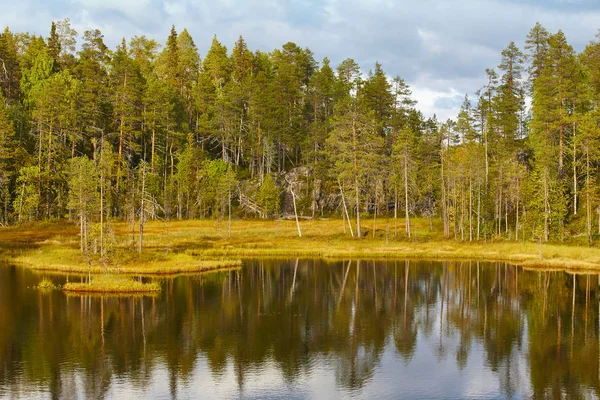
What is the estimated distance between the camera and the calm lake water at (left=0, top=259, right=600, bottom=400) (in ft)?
79.2

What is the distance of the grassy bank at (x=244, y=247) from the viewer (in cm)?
5731

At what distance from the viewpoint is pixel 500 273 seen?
57.2 m

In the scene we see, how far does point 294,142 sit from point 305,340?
273 feet

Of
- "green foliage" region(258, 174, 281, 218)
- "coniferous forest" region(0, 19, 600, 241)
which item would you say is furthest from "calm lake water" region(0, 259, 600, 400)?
"green foliage" region(258, 174, 281, 218)

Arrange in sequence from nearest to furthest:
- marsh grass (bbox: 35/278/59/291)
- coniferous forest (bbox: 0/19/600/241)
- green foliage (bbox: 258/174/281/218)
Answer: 1. marsh grass (bbox: 35/278/59/291)
2. coniferous forest (bbox: 0/19/600/241)
3. green foliage (bbox: 258/174/281/218)

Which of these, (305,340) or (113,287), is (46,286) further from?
(305,340)

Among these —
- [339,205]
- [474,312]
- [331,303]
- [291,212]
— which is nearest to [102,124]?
[291,212]

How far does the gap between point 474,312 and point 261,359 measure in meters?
18.7

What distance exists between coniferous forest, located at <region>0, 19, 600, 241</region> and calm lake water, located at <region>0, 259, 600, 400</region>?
24.0 metres

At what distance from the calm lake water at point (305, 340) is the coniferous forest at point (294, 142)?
2396 cm

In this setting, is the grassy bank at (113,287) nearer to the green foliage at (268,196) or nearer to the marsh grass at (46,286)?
the marsh grass at (46,286)

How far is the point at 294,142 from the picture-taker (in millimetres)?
112312

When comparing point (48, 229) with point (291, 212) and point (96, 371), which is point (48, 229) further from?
point (96, 371)

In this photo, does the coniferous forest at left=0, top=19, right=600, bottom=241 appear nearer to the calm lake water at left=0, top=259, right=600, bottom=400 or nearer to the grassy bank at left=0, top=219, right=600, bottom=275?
the grassy bank at left=0, top=219, right=600, bottom=275
